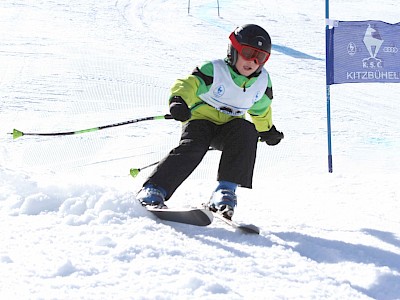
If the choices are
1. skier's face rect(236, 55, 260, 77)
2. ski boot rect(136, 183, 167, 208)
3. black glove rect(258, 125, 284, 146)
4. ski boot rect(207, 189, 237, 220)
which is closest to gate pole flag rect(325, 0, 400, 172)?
black glove rect(258, 125, 284, 146)

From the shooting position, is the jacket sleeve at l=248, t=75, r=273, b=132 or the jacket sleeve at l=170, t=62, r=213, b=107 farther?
the jacket sleeve at l=248, t=75, r=273, b=132

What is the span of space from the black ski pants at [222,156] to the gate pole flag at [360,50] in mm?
2840

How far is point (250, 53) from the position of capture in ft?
11.0

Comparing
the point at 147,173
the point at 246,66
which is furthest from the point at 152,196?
the point at 147,173

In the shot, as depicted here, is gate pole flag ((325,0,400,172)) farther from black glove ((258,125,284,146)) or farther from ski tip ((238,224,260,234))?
ski tip ((238,224,260,234))

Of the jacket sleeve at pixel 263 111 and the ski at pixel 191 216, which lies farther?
the jacket sleeve at pixel 263 111

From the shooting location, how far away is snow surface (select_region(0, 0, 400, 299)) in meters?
2.06

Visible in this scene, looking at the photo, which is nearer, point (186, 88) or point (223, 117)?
point (186, 88)

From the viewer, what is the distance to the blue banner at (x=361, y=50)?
19.7 feet

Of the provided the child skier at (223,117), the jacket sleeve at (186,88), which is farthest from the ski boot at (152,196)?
the jacket sleeve at (186,88)

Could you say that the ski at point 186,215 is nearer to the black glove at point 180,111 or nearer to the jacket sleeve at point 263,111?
the black glove at point 180,111

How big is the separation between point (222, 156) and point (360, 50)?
10.6ft

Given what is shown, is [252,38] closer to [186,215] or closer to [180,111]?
[180,111]

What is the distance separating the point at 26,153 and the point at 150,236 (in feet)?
13.1
